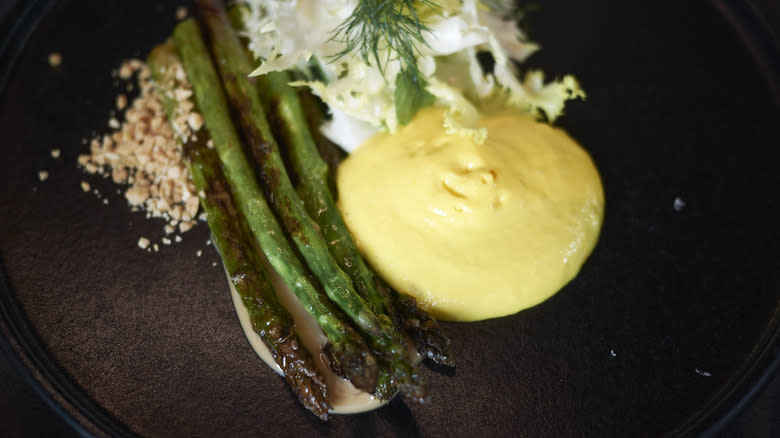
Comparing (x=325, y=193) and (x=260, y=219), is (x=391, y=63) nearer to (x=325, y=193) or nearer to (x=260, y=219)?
(x=325, y=193)

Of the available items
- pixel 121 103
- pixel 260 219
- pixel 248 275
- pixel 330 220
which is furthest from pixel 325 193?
pixel 121 103

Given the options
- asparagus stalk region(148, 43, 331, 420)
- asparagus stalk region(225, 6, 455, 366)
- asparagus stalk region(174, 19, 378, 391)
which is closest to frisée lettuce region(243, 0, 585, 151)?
asparagus stalk region(225, 6, 455, 366)

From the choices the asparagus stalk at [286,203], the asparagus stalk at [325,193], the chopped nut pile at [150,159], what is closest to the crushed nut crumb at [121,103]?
the chopped nut pile at [150,159]

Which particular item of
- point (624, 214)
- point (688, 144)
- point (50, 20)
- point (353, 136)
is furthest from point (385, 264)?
point (50, 20)

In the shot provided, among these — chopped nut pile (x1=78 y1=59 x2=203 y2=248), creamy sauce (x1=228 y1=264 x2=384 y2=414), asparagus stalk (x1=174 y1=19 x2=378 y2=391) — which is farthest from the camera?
chopped nut pile (x1=78 y1=59 x2=203 y2=248)

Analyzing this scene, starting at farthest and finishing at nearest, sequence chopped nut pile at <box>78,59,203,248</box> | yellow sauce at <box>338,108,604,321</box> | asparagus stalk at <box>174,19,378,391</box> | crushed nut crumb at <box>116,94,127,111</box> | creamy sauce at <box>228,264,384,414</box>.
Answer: crushed nut crumb at <box>116,94,127,111</box>
chopped nut pile at <box>78,59,203,248</box>
yellow sauce at <box>338,108,604,321</box>
creamy sauce at <box>228,264,384,414</box>
asparagus stalk at <box>174,19,378,391</box>

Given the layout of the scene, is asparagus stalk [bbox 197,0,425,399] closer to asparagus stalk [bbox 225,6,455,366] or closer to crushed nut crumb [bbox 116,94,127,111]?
asparagus stalk [bbox 225,6,455,366]
